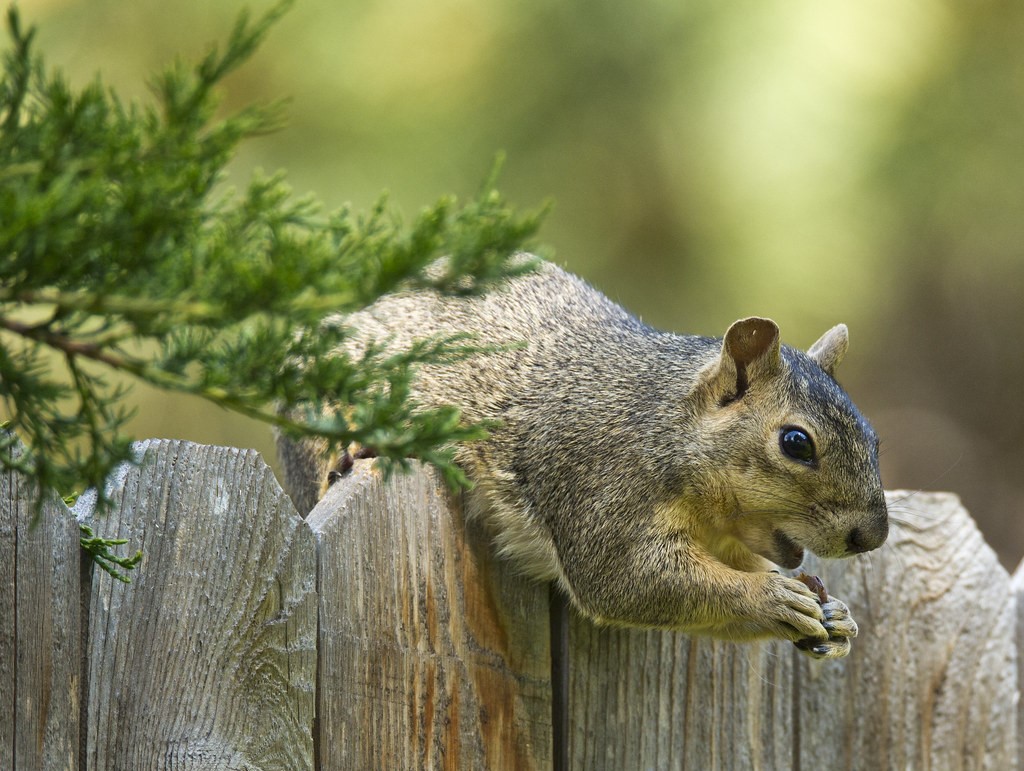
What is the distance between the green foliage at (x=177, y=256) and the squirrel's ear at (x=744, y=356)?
1314 mm

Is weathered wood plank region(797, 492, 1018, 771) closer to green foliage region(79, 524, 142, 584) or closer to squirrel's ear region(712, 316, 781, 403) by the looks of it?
squirrel's ear region(712, 316, 781, 403)

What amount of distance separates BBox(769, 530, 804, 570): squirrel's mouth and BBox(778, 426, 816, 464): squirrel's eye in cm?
16

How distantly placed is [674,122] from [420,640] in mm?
4500

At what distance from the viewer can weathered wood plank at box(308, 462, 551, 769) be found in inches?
86.1

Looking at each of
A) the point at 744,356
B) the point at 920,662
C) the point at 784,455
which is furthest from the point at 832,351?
the point at 920,662

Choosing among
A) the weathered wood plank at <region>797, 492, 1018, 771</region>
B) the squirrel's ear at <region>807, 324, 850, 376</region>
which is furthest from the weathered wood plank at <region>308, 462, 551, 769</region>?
the squirrel's ear at <region>807, 324, 850, 376</region>

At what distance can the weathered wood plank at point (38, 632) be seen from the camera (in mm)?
1806

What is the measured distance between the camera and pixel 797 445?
2.57 m

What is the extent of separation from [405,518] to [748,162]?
3989mm

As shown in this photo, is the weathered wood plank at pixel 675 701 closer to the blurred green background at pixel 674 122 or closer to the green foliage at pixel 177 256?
the green foliage at pixel 177 256

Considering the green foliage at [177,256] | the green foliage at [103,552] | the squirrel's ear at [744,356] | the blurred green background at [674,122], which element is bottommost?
the green foliage at [103,552]

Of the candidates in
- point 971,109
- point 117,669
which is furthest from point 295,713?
point 971,109

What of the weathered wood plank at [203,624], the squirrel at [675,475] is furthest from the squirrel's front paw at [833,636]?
the weathered wood plank at [203,624]

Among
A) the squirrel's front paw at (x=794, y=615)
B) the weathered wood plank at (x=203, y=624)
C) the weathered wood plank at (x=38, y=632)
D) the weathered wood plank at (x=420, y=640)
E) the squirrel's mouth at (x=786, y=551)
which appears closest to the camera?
the weathered wood plank at (x=38, y=632)
